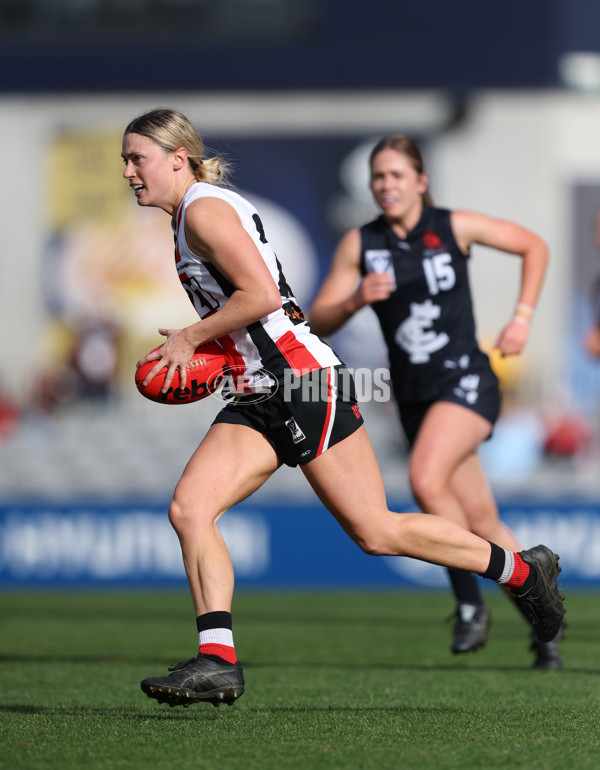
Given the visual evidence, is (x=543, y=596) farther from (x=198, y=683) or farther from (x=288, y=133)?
(x=288, y=133)

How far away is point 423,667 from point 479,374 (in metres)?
1.35

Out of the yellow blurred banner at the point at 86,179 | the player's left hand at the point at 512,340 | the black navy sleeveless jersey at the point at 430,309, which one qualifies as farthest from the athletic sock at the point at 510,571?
the yellow blurred banner at the point at 86,179

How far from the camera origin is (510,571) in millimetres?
4070

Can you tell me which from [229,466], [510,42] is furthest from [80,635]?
[510,42]

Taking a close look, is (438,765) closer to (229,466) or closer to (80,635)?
(229,466)

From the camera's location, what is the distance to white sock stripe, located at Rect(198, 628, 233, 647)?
150 inches

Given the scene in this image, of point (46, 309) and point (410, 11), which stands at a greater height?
point (410, 11)

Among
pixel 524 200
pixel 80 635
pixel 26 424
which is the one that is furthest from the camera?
pixel 524 200

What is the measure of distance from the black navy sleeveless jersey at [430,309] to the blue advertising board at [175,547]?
5.66 metres

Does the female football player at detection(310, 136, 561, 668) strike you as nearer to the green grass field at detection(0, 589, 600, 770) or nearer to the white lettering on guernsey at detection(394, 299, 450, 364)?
the white lettering on guernsey at detection(394, 299, 450, 364)

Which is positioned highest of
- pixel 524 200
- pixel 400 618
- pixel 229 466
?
pixel 524 200

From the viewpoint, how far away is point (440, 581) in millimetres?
11031

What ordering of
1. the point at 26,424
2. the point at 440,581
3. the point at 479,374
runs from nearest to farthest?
the point at 479,374, the point at 440,581, the point at 26,424

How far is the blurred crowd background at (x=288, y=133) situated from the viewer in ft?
63.0
